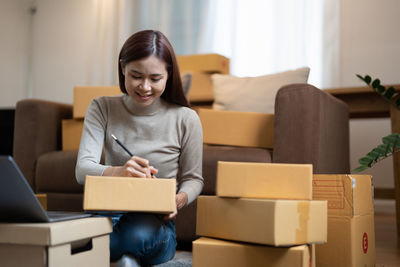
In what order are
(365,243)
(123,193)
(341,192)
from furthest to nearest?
(365,243)
(341,192)
(123,193)

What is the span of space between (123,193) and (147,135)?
0.36 metres

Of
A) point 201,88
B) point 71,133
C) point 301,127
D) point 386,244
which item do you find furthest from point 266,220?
point 201,88

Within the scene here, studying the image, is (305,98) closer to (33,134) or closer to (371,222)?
(371,222)

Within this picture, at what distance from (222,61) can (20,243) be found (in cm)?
198

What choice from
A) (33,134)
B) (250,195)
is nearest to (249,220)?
(250,195)

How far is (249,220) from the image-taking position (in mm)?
1090

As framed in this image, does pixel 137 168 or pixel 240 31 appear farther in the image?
pixel 240 31

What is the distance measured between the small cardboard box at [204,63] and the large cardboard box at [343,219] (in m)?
1.47

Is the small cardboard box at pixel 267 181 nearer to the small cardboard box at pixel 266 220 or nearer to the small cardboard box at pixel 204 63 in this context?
the small cardboard box at pixel 266 220

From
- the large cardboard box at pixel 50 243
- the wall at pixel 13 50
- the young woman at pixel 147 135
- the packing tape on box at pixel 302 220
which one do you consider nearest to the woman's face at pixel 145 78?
the young woman at pixel 147 135

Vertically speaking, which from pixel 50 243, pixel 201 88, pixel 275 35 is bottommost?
pixel 50 243

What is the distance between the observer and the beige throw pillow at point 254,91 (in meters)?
2.11

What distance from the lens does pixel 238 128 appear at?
1889mm

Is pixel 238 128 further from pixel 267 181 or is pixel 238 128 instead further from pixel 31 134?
pixel 31 134
